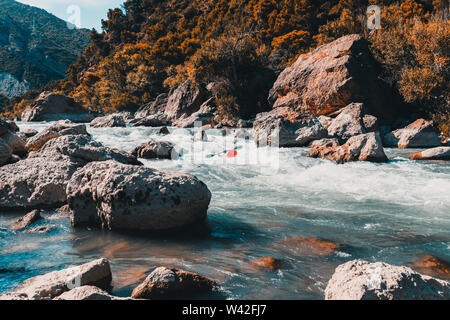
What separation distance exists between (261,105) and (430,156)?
55.7 feet

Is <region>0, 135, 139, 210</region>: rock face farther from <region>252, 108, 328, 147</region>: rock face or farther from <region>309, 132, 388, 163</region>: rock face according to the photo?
<region>252, 108, 328, 147</region>: rock face

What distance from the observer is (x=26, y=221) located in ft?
20.9

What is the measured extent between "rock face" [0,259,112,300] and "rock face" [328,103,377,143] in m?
15.4

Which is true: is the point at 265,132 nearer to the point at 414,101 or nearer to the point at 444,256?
the point at 414,101

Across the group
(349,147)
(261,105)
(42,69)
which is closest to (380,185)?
(349,147)

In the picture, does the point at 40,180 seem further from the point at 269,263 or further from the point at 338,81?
the point at 338,81

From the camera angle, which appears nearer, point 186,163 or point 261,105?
point 186,163

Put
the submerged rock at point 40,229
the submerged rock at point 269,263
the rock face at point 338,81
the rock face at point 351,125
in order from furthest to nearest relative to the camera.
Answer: the rock face at point 338,81 → the rock face at point 351,125 → the submerged rock at point 40,229 → the submerged rock at point 269,263

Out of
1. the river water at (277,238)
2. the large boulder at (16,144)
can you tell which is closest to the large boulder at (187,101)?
the large boulder at (16,144)

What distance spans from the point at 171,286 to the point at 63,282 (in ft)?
3.81

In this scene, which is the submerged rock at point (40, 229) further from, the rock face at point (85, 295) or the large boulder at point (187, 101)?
the large boulder at point (187, 101)

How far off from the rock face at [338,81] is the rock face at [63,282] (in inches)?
819

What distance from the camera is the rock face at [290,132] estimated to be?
17.4 metres
